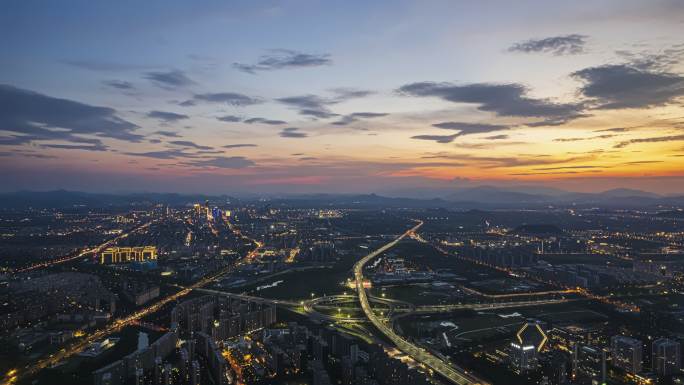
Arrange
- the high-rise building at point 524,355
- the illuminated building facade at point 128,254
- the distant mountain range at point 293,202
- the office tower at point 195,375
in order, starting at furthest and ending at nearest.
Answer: the distant mountain range at point 293,202, the illuminated building facade at point 128,254, the high-rise building at point 524,355, the office tower at point 195,375

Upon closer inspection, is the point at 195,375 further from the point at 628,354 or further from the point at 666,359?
the point at 666,359

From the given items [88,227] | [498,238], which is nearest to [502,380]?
[498,238]

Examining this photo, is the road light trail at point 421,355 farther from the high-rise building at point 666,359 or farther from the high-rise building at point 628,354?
the high-rise building at point 666,359

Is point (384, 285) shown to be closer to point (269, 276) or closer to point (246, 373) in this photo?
point (269, 276)

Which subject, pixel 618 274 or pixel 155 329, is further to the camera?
pixel 618 274

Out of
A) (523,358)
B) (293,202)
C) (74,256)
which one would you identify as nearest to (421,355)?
(523,358)

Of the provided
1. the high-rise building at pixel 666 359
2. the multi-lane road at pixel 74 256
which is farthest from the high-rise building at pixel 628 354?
the multi-lane road at pixel 74 256
